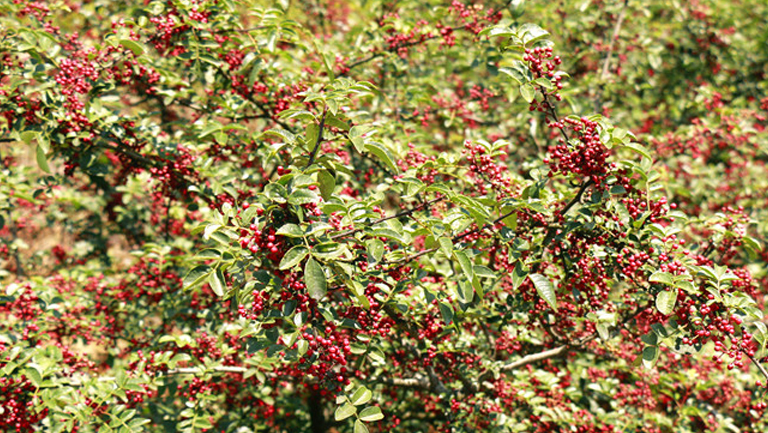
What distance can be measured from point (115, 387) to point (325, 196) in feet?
6.22

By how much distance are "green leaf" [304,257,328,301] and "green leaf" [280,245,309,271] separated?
0.13 ft

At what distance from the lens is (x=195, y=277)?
2.01 metres

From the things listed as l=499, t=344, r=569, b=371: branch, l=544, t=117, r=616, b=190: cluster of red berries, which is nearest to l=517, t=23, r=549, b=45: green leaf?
l=544, t=117, r=616, b=190: cluster of red berries

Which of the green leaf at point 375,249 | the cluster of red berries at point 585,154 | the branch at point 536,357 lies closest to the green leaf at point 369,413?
the green leaf at point 375,249

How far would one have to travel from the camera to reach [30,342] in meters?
3.23

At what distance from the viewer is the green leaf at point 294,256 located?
1784 millimetres

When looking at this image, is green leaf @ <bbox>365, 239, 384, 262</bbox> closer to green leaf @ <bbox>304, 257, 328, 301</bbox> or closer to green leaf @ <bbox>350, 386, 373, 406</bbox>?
green leaf @ <bbox>304, 257, 328, 301</bbox>

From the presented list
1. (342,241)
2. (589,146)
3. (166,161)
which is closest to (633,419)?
(589,146)

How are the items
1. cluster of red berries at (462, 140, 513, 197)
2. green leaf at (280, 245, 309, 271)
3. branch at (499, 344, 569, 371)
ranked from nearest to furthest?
green leaf at (280, 245, 309, 271), cluster of red berries at (462, 140, 513, 197), branch at (499, 344, 569, 371)

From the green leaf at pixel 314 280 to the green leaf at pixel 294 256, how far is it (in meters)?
0.04

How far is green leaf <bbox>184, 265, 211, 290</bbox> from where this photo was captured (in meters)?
1.97

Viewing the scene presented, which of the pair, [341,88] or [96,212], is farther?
[96,212]

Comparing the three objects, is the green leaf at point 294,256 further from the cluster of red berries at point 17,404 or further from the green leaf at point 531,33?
the cluster of red berries at point 17,404

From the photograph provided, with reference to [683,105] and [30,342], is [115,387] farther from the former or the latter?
[683,105]
